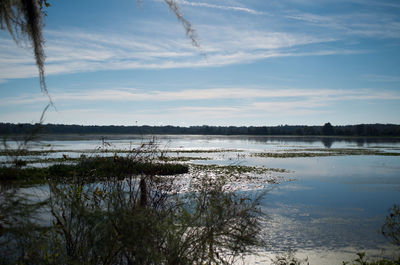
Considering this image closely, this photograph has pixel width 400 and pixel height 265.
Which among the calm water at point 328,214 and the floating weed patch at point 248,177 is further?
the floating weed patch at point 248,177

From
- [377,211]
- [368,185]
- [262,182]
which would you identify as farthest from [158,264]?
[368,185]

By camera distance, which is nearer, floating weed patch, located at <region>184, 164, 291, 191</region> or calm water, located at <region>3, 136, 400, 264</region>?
calm water, located at <region>3, 136, 400, 264</region>

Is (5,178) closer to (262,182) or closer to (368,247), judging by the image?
(368,247)

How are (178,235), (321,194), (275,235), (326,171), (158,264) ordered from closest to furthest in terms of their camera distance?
1. (158,264)
2. (178,235)
3. (275,235)
4. (321,194)
5. (326,171)

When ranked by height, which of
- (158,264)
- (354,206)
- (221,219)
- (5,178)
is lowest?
(354,206)

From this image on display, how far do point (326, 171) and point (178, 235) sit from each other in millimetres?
26219

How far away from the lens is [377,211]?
566 inches

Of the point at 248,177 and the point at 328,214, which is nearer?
the point at 328,214

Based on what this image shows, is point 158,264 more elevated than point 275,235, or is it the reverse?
point 158,264

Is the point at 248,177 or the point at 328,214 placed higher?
the point at 248,177

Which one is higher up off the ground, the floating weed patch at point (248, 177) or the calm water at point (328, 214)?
the floating weed patch at point (248, 177)

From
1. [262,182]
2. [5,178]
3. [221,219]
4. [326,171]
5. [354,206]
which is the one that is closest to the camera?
[5,178]

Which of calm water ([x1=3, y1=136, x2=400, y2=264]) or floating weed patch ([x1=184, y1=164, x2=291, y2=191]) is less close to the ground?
floating weed patch ([x1=184, y1=164, x2=291, y2=191])

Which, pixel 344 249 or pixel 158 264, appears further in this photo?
pixel 344 249
